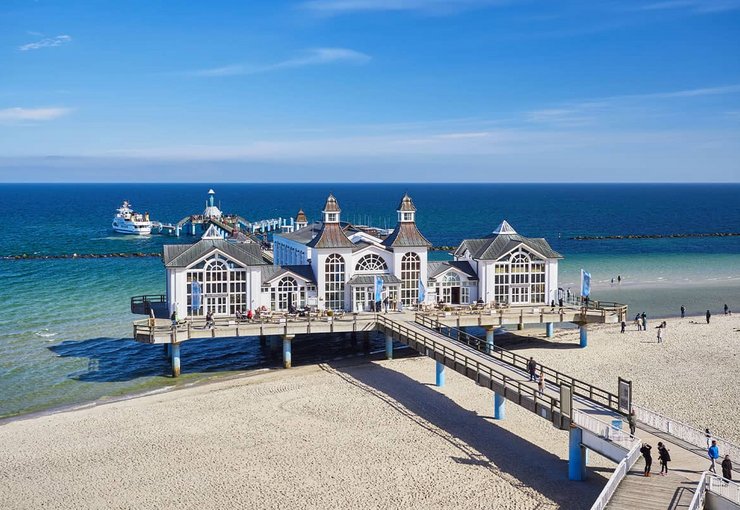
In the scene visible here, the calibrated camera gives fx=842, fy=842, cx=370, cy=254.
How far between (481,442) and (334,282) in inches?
677

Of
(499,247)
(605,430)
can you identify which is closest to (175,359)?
(499,247)

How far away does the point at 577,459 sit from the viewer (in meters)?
25.2

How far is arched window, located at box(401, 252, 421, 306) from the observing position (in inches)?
1751

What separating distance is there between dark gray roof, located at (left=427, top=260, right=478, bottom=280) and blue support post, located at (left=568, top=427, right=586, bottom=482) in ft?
67.1

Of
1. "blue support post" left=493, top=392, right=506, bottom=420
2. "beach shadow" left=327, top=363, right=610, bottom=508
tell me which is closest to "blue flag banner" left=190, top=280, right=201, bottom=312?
"beach shadow" left=327, top=363, right=610, bottom=508

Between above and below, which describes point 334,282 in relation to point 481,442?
above

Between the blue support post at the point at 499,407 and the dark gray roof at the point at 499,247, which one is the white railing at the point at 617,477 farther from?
the dark gray roof at the point at 499,247

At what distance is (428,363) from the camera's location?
40.0 meters

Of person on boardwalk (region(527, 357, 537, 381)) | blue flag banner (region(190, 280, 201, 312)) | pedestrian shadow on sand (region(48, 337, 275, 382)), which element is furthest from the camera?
blue flag banner (region(190, 280, 201, 312))

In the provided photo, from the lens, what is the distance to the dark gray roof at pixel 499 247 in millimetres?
45312

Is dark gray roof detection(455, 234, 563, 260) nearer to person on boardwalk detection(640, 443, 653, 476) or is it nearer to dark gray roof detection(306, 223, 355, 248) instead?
dark gray roof detection(306, 223, 355, 248)

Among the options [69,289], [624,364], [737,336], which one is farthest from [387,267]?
[69,289]

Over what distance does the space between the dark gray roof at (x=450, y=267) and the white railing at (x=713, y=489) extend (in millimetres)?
24615

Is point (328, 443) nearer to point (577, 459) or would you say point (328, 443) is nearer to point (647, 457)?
point (577, 459)
